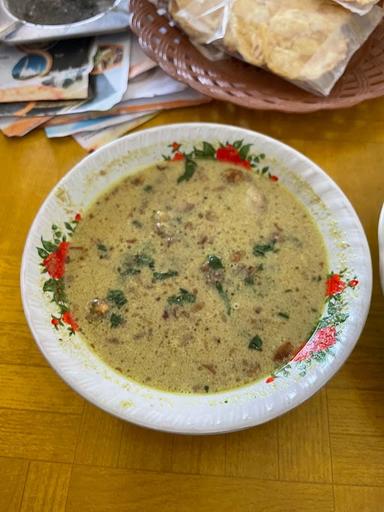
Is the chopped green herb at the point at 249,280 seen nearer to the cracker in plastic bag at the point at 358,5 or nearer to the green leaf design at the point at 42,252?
the green leaf design at the point at 42,252

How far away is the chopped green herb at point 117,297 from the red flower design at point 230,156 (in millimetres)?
302

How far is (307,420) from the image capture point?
0.68 m

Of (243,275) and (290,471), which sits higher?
(243,275)

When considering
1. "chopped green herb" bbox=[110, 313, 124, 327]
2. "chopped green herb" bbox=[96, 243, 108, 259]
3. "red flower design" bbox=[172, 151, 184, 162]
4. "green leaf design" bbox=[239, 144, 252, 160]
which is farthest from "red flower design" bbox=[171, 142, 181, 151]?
"chopped green herb" bbox=[110, 313, 124, 327]

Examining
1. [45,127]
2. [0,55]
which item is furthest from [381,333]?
[0,55]

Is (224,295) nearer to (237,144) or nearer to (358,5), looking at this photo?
(237,144)

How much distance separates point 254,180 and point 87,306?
1.17 ft

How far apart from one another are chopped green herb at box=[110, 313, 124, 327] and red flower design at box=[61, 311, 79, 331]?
51 millimetres

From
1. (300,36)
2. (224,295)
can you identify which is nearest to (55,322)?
(224,295)

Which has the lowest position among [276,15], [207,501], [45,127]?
[207,501]

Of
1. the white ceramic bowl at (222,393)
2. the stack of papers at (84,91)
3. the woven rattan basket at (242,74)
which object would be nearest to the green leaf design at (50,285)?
the white ceramic bowl at (222,393)

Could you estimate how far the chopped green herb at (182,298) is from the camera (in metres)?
0.72

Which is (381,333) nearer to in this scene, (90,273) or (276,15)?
(90,273)

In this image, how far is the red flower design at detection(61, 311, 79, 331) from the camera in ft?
2.25
